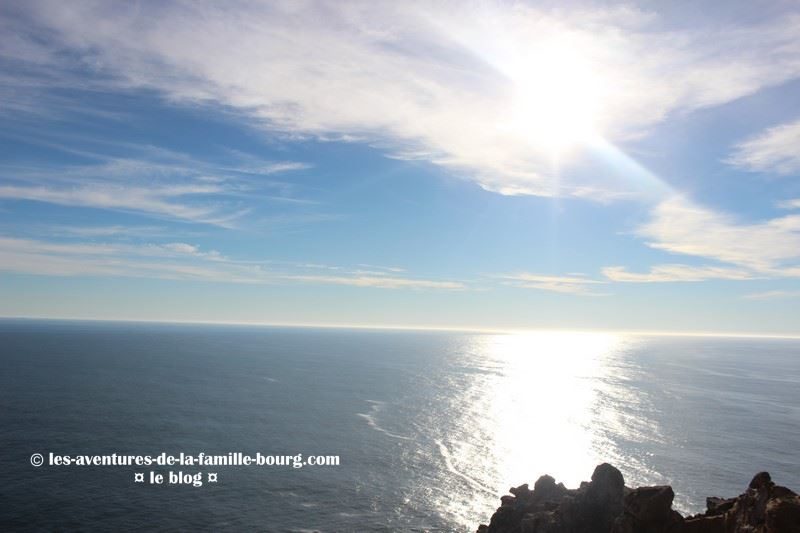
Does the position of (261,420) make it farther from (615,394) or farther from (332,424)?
(615,394)

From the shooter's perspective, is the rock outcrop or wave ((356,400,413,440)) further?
wave ((356,400,413,440))

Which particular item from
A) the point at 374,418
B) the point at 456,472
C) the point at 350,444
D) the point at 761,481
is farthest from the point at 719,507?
the point at 374,418

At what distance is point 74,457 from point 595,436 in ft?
354

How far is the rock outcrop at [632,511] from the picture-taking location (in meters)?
27.0

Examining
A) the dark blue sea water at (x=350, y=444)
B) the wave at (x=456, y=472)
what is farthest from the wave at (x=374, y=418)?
the wave at (x=456, y=472)

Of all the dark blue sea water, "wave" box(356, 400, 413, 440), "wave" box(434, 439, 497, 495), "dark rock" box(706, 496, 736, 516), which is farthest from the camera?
"wave" box(356, 400, 413, 440)

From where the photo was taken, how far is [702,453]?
10019 cm

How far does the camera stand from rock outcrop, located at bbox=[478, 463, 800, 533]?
88.6 feet

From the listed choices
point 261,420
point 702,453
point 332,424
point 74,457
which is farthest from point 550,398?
point 74,457

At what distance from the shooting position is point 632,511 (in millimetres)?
34469

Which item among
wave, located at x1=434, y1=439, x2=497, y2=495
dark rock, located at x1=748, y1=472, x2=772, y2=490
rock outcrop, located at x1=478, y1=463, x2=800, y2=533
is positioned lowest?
wave, located at x1=434, y1=439, x2=497, y2=495

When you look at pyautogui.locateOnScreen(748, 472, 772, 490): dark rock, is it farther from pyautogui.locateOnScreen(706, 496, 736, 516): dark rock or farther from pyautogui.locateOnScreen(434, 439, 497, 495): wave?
pyautogui.locateOnScreen(434, 439, 497, 495): wave

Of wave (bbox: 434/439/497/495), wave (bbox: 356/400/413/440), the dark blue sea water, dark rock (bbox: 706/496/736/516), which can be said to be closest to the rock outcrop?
dark rock (bbox: 706/496/736/516)

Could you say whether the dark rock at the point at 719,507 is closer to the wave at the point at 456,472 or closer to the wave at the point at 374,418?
the wave at the point at 456,472
